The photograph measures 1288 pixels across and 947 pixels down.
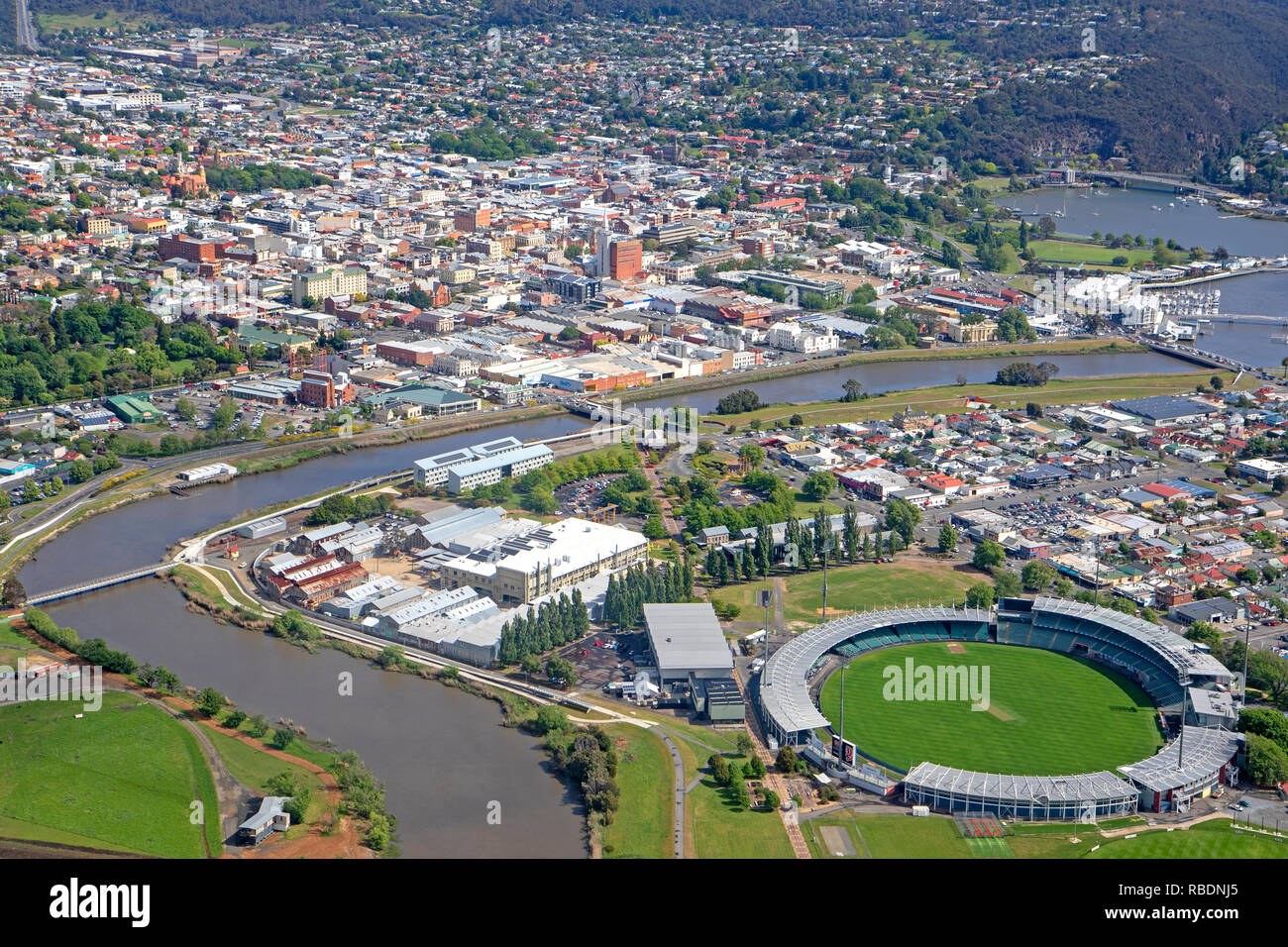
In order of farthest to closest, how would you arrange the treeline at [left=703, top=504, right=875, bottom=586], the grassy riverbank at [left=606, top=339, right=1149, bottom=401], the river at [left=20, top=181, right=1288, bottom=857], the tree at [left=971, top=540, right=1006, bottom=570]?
1. the grassy riverbank at [left=606, top=339, right=1149, bottom=401]
2. the tree at [left=971, top=540, right=1006, bottom=570]
3. the treeline at [left=703, top=504, right=875, bottom=586]
4. the river at [left=20, top=181, right=1288, bottom=857]

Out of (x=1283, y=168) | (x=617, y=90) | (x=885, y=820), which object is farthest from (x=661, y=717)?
(x=617, y=90)

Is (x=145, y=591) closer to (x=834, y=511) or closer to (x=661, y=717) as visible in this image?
(x=661, y=717)

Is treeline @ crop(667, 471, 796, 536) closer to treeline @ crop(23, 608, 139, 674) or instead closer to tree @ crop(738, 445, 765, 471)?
tree @ crop(738, 445, 765, 471)

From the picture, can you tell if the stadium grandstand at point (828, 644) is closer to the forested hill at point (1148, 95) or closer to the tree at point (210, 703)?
the tree at point (210, 703)

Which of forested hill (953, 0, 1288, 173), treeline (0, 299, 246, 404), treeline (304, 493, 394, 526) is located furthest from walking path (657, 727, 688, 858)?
forested hill (953, 0, 1288, 173)

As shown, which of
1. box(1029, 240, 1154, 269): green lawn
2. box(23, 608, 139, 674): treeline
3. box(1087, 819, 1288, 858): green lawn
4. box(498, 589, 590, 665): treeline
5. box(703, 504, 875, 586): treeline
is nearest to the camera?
box(1087, 819, 1288, 858): green lawn

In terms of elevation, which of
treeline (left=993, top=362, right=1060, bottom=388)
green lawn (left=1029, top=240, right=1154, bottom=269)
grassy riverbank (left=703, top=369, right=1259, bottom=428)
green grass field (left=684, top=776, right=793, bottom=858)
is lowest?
green grass field (left=684, top=776, right=793, bottom=858)

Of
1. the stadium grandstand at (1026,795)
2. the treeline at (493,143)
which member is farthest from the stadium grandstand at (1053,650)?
the treeline at (493,143)

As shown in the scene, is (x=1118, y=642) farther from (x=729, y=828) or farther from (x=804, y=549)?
(x=729, y=828)
